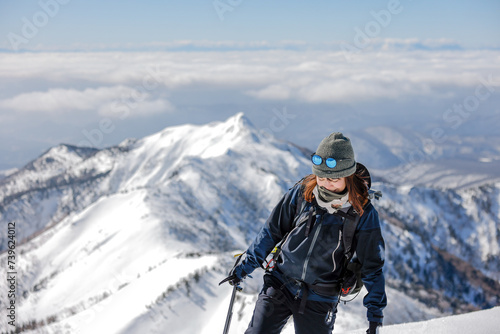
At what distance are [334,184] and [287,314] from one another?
115 inches

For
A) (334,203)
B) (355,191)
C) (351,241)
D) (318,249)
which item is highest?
(355,191)

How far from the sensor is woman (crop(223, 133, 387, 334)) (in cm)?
639

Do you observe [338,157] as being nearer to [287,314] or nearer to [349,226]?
[349,226]

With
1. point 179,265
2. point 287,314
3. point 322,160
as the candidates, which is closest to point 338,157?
point 322,160

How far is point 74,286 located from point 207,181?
7941cm

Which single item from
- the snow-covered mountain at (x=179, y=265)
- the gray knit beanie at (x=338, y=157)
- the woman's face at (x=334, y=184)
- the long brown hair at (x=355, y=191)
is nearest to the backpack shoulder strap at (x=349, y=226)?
the long brown hair at (x=355, y=191)

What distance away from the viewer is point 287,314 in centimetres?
716

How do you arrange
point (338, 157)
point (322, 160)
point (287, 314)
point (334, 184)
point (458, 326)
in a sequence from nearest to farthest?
point (338, 157), point (322, 160), point (334, 184), point (287, 314), point (458, 326)

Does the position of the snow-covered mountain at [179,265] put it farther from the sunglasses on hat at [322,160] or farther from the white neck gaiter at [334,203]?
the sunglasses on hat at [322,160]

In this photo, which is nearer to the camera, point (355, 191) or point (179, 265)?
point (355, 191)

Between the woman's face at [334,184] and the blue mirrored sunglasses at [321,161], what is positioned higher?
the blue mirrored sunglasses at [321,161]

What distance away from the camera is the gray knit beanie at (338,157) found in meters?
6.33

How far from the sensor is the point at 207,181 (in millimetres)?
160625

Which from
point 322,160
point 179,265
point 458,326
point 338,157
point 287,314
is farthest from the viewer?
point 179,265
